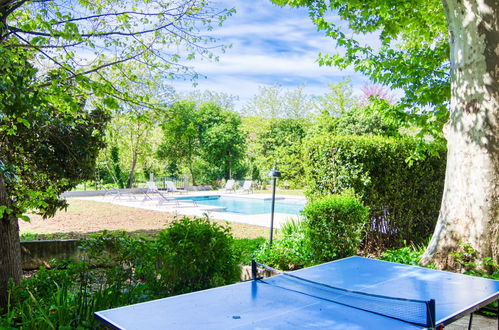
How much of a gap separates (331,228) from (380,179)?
2.25 m

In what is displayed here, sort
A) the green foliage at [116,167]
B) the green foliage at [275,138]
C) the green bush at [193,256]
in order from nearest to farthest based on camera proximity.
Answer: the green bush at [193,256] < the green foliage at [116,167] < the green foliage at [275,138]

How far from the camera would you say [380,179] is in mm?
7938

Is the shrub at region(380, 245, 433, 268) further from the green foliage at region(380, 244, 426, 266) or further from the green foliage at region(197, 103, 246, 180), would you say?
the green foliage at region(197, 103, 246, 180)

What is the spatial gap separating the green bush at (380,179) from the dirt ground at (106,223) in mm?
3201

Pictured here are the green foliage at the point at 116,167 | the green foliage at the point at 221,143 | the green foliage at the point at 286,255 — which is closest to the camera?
the green foliage at the point at 286,255

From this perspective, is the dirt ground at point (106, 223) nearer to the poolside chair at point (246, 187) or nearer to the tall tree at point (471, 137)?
the tall tree at point (471, 137)

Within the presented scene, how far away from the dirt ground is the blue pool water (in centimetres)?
463

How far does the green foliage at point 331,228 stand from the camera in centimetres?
624

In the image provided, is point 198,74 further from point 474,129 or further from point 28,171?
point 474,129

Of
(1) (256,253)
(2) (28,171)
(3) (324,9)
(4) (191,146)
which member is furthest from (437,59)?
(4) (191,146)

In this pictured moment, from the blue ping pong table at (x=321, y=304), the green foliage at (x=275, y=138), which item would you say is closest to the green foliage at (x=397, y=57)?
the blue ping pong table at (x=321, y=304)

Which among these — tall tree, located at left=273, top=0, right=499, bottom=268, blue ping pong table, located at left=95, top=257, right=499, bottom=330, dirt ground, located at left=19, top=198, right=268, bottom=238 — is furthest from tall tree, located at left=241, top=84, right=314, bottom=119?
blue ping pong table, located at left=95, top=257, right=499, bottom=330

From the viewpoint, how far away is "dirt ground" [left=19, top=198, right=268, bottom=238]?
11020 mm

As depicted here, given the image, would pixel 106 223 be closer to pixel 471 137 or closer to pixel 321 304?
pixel 471 137
